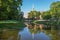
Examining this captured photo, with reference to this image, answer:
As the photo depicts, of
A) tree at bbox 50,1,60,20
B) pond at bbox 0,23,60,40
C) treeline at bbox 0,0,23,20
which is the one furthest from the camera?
tree at bbox 50,1,60,20

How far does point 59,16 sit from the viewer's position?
65.1 meters

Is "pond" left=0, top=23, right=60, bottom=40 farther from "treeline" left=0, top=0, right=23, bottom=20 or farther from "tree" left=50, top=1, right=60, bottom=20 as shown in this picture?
"tree" left=50, top=1, right=60, bottom=20

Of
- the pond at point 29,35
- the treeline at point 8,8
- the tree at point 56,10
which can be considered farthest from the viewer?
the tree at point 56,10

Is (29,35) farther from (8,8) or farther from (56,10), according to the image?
(56,10)

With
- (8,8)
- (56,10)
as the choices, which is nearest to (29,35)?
(8,8)

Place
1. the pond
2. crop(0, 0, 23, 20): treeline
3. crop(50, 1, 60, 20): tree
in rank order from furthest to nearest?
crop(50, 1, 60, 20): tree
crop(0, 0, 23, 20): treeline
the pond

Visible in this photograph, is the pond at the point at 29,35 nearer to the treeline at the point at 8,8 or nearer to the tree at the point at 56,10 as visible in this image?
the treeline at the point at 8,8

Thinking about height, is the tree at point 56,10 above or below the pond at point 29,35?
above

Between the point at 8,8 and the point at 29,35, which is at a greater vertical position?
the point at 8,8

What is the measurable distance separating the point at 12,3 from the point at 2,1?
6.68 m

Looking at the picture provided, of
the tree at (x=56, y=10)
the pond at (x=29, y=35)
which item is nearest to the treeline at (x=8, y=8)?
the pond at (x=29, y=35)

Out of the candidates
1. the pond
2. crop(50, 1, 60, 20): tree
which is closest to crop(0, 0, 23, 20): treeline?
the pond

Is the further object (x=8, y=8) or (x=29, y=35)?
(x=8, y=8)

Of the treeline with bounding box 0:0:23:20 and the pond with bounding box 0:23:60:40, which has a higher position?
the treeline with bounding box 0:0:23:20
